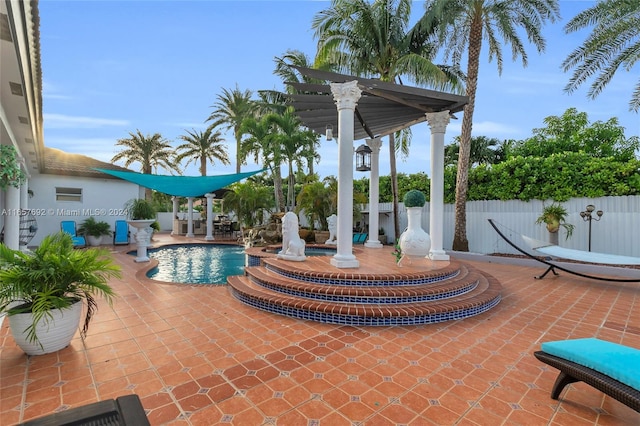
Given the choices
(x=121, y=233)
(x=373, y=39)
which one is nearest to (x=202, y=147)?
(x=121, y=233)

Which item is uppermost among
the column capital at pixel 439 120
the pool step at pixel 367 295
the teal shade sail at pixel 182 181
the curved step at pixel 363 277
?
the column capital at pixel 439 120

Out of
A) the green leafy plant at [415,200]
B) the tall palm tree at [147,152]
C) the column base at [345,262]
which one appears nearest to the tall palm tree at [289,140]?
the green leafy plant at [415,200]

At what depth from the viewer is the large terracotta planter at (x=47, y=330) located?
298cm

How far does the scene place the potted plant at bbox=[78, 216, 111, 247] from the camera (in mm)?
12719

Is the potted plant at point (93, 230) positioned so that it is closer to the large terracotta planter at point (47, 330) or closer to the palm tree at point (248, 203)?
the palm tree at point (248, 203)

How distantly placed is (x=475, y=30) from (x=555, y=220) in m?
6.59

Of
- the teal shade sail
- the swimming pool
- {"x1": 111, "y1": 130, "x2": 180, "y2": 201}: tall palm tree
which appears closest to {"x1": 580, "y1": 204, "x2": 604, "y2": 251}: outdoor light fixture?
the swimming pool

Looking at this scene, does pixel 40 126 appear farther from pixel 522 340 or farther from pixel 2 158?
pixel 522 340

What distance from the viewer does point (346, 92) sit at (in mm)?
5168

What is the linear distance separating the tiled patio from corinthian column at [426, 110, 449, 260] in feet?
7.02

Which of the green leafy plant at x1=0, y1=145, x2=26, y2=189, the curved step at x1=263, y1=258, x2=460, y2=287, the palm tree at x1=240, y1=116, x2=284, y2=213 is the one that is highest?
the palm tree at x1=240, y1=116, x2=284, y2=213

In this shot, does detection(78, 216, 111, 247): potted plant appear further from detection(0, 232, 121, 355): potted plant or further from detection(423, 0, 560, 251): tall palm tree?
detection(423, 0, 560, 251): tall palm tree

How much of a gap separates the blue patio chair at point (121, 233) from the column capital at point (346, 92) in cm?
1238

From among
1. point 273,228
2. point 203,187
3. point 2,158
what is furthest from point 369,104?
point 203,187
